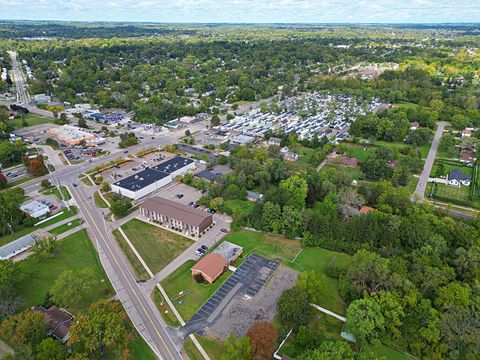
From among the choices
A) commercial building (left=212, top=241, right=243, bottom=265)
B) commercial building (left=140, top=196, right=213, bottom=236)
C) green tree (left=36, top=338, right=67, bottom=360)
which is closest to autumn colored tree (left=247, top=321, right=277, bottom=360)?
commercial building (left=212, top=241, right=243, bottom=265)

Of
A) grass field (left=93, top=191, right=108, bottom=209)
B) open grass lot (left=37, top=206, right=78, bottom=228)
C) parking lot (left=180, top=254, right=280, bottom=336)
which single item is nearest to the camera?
parking lot (left=180, top=254, right=280, bottom=336)

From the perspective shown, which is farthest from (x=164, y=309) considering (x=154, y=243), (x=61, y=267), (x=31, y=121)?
(x=31, y=121)

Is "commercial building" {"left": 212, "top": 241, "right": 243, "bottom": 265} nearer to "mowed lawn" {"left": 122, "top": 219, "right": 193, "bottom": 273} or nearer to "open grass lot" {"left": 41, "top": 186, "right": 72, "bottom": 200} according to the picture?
"mowed lawn" {"left": 122, "top": 219, "right": 193, "bottom": 273}

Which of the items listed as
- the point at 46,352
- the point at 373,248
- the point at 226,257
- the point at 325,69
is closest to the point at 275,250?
the point at 226,257

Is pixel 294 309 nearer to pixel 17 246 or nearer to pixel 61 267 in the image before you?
pixel 61 267

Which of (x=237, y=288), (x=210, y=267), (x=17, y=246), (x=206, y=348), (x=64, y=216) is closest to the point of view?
(x=206, y=348)
